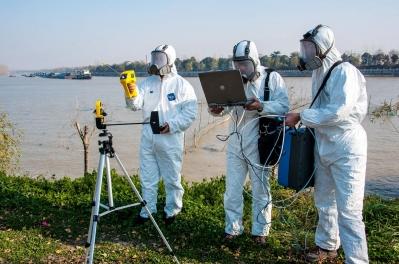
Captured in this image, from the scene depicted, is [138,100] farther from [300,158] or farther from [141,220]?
[300,158]

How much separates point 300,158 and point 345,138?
45cm

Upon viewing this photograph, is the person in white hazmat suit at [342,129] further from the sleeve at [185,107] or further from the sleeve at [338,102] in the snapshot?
the sleeve at [185,107]

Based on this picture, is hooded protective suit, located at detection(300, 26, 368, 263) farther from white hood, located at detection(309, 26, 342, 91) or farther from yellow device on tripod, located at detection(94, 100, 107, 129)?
yellow device on tripod, located at detection(94, 100, 107, 129)

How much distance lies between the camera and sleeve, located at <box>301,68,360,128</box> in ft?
12.0

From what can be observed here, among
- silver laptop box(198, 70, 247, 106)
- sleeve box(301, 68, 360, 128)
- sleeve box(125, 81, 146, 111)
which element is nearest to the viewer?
sleeve box(301, 68, 360, 128)

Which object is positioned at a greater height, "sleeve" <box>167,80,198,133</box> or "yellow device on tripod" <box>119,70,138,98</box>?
"yellow device on tripod" <box>119,70,138,98</box>

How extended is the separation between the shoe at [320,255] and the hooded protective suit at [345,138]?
0.47 m

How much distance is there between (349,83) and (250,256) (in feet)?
6.41

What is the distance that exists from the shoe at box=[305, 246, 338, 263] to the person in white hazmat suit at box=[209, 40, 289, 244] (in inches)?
22.0

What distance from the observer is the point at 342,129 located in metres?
3.81

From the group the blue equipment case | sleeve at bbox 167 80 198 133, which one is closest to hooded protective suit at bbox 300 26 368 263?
the blue equipment case

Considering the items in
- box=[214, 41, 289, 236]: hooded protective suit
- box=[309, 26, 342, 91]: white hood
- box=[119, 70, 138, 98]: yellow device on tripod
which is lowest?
box=[214, 41, 289, 236]: hooded protective suit

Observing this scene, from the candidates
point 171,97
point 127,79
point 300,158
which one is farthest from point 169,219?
point 300,158

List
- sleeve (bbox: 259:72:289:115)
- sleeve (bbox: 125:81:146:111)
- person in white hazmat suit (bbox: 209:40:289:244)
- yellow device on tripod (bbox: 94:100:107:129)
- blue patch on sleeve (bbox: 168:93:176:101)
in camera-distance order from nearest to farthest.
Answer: yellow device on tripod (bbox: 94:100:107:129) → sleeve (bbox: 259:72:289:115) → person in white hazmat suit (bbox: 209:40:289:244) → sleeve (bbox: 125:81:146:111) → blue patch on sleeve (bbox: 168:93:176:101)
